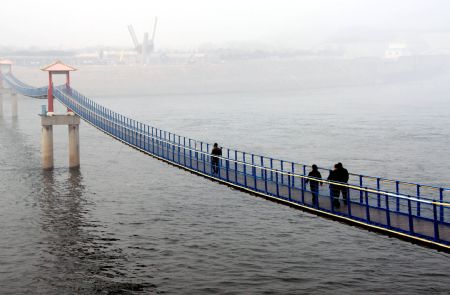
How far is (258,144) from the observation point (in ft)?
289

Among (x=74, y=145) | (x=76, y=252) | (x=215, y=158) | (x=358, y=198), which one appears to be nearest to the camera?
(x=358, y=198)

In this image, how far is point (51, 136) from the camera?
66.8 m

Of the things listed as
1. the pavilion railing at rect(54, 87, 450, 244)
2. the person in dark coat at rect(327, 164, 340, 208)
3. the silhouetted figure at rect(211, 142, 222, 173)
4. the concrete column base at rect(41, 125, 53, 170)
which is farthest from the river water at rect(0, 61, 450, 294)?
the person in dark coat at rect(327, 164, 340, 208)

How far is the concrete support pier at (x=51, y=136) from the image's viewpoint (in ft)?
214

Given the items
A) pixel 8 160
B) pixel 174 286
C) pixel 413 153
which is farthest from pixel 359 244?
pixel 8 160

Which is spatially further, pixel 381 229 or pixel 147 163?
pixel 147 163

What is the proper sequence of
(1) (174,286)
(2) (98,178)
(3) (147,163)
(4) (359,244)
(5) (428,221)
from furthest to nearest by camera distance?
1. (3) (147,163)
2. (2) (98,178)
3. (4) (359,244)
4. (1) (174,286)
5. (5) (428,221)

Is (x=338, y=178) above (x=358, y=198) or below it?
above

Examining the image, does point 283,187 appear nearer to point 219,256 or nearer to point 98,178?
point 219,256

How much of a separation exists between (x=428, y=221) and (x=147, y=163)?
50643 millimetres

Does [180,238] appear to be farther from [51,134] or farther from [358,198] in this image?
[51,134]

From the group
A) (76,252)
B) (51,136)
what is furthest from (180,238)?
(51,136)

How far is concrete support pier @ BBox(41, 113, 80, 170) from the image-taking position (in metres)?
65.3

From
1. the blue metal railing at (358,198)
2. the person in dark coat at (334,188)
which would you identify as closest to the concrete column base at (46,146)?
the blue metal railing at (358,198)
